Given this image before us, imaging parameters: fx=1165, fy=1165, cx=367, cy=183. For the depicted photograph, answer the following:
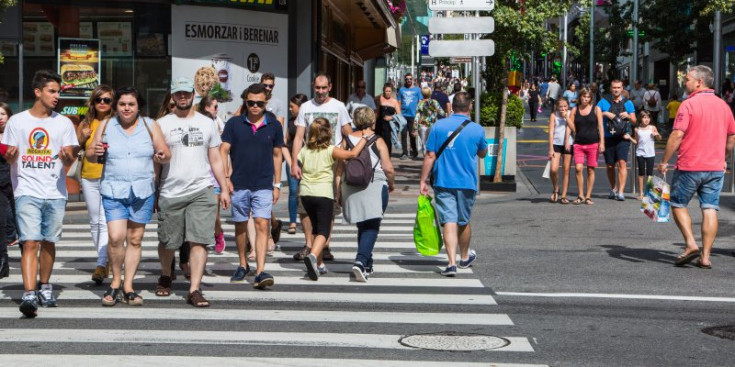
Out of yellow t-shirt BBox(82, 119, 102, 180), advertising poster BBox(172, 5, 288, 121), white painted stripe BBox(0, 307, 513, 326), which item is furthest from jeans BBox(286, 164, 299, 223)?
advertising poster BBox(172, 5, 288, 121)

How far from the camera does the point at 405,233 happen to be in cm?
1414

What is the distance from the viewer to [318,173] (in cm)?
1045

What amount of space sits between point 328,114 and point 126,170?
3.72 meters

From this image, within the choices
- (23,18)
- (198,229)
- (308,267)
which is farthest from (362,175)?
(23,18)

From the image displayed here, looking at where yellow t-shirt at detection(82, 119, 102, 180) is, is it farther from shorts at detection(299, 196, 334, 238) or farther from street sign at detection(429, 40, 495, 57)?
street sign at detection(429, 40, 495, 57)

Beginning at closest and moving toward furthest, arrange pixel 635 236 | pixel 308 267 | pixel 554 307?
pixel 554 307, pixel 308 267, pixel 635 236

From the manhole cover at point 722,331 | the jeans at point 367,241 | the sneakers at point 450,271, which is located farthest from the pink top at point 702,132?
the manhole cover at point 722,331

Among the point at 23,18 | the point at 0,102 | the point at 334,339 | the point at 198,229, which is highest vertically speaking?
the point at 23,18

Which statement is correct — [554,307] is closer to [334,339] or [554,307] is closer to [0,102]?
[334,339]

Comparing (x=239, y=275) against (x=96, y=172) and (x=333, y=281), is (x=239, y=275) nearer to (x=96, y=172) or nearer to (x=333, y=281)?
(x=333, y=281)

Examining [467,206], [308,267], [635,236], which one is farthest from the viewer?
[635,236]

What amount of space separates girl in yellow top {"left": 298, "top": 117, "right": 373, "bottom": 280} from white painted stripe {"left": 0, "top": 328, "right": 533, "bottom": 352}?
2611 millimetres

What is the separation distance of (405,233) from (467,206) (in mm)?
3254

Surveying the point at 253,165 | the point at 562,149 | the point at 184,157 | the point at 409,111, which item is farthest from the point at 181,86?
the point at 409,111
